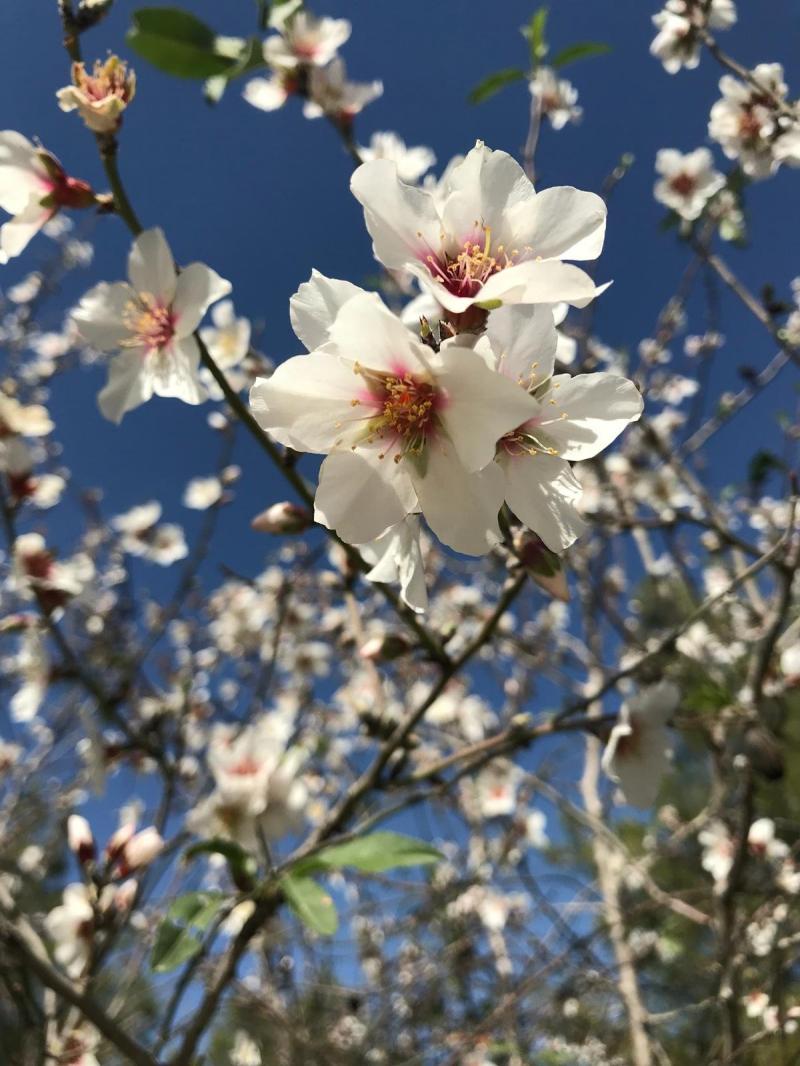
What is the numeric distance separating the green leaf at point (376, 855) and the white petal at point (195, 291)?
826mm

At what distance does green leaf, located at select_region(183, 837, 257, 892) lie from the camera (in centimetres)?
120

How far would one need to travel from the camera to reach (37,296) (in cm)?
547

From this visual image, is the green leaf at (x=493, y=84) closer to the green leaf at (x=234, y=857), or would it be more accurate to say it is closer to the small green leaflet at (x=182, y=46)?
the small green leaflet at (x=182, y=46)

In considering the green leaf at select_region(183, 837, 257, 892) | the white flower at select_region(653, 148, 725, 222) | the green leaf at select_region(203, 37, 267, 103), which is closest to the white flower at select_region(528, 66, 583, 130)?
the white flower at select_region(653, 148, 725, 222)

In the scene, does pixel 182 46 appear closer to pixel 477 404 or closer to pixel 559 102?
pixel 477 404

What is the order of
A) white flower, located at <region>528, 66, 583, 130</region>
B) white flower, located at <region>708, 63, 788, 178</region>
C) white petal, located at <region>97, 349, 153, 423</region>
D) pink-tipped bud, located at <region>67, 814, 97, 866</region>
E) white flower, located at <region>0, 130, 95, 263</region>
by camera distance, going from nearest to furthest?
white flower, located at <region>0, 130, 95, 263</region>, white petal, located at <region>97, 349, 153, 423</region>, pink-tipped bud, located at <region>67, 814, 97, 866</region>, white flower, located at <region>708, 63, 788, 178</region>, white flower, located at <region>528, 66, 583, 130</region>

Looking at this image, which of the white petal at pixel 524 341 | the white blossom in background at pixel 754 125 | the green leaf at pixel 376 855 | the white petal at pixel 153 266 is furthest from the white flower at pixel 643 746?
the white blossom in background at pixel 754 125

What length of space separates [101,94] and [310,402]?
61 centimetres

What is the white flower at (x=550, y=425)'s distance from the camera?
689mm

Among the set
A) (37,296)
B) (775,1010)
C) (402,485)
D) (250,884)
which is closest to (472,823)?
(775,1010)

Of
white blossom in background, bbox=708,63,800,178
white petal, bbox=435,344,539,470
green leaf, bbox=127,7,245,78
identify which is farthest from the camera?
white blossom in background, bbox=708,63,800,178

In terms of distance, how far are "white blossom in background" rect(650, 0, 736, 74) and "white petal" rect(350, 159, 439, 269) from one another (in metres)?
1.58

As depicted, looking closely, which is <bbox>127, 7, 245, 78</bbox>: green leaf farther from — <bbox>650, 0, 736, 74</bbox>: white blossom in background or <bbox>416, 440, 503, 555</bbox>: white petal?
<bbox>650, 0, 736, 74</bbox>: white blossom in background

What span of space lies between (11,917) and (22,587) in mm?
707
